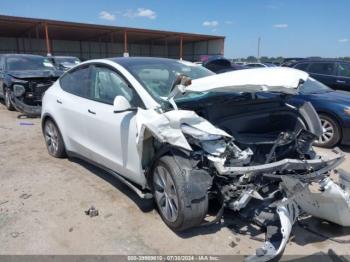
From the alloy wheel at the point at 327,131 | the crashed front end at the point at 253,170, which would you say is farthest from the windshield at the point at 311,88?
the crashed front end at the point at 253,170

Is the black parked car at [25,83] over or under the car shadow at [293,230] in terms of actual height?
over

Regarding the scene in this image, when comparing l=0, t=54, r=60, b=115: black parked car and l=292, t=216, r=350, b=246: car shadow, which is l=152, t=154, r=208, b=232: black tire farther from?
l=0, t=54, r=60, b=115: black parked car

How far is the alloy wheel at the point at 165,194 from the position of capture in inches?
116

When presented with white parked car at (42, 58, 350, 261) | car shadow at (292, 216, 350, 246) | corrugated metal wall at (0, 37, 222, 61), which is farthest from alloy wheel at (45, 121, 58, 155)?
corrugated metal wall at (0, 37, 222, 61)

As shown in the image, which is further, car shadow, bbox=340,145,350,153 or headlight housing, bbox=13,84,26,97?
headlight housing, bbox=13,84,26,97

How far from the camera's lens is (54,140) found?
16.5 ft

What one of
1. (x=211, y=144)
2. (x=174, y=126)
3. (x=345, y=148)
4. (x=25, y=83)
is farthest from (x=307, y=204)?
(x=25, y=83)

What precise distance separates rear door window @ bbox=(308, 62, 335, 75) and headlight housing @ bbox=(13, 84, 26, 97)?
8.15m

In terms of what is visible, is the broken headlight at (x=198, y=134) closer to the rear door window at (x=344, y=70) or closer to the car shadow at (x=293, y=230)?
the car shadow at (x=293, y=230)

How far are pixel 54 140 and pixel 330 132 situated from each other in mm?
4876

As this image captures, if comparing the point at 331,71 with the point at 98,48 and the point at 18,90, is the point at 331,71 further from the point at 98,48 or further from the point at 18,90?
the point at 98,48

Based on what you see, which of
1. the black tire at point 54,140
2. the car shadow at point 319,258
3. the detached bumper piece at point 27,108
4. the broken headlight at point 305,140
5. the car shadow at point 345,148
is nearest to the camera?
the car shadow at point 319,258

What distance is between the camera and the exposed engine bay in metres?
2.71

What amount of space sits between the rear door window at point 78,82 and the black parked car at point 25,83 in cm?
398
